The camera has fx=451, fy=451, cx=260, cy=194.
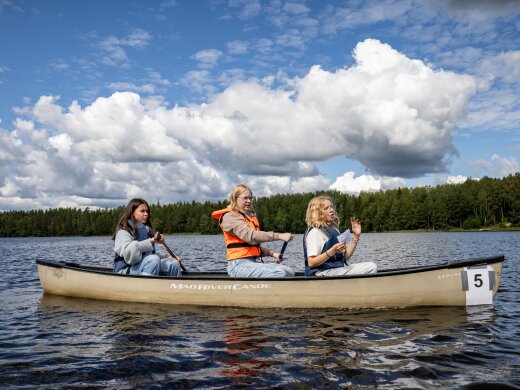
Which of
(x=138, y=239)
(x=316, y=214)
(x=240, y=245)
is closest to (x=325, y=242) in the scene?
(x=316, y=214)

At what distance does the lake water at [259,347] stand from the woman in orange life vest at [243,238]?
0.77 m

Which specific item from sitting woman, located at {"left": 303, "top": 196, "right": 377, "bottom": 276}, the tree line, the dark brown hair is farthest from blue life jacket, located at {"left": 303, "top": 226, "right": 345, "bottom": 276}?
the tree line

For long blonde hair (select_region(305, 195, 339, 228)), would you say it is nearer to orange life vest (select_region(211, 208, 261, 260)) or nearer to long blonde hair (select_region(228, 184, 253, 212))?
orange life vest (select_region(211, 208, 261, 260))

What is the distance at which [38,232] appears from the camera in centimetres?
14512

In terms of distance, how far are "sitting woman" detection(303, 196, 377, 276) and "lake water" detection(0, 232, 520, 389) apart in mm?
809

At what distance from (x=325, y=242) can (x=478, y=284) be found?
2906 millimetres

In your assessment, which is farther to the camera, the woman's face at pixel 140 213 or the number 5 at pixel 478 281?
the woman's face at pixel 140 213

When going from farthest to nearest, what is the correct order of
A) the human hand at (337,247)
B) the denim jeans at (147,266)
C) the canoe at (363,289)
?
the denim jeans at (147,266)
the canoe at (363,289)
the human hand at (337,247)

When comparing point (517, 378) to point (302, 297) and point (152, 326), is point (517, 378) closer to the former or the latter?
point (302, 297)

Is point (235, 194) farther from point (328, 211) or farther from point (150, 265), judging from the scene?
point (150, 265)

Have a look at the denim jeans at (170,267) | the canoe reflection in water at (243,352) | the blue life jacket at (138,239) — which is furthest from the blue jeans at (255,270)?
the blue life jacket at (138,239)

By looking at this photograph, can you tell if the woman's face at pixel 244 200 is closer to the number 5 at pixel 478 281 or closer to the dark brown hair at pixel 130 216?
the dark brown hair at pixel 130 216

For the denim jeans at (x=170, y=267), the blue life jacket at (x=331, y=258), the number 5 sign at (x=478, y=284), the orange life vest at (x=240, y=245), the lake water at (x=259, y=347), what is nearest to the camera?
the lake water at (x=259, y=347)

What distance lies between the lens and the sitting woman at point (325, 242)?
8227mm
